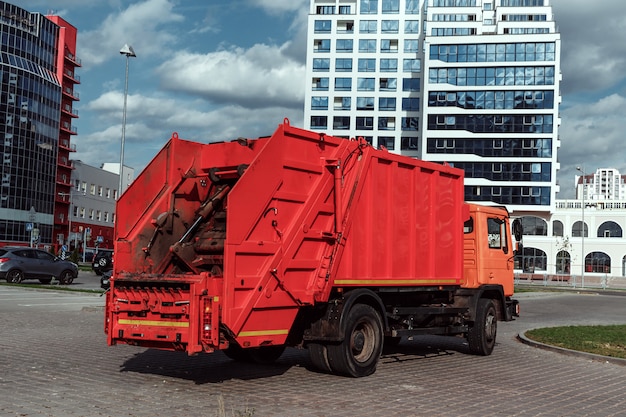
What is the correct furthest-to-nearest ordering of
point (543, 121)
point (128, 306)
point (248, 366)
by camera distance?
point (543, 121) < point (248, 366) < point (128, 306)

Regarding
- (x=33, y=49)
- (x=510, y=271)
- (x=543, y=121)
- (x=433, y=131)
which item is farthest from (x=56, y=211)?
(x=510, y=271)

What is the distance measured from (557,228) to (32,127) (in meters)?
68.1

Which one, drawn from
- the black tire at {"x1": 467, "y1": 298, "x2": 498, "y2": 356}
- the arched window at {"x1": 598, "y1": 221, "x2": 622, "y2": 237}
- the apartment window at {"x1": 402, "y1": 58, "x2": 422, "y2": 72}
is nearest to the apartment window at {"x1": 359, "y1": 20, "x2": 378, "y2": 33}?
the apartment window at {"x1": 402, "y1": 58, "x2": 422, "y2": 72}

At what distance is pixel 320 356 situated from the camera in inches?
380

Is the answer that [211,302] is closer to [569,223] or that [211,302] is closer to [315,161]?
[315,161]

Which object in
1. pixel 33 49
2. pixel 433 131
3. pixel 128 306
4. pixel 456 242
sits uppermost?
pixel 33 49

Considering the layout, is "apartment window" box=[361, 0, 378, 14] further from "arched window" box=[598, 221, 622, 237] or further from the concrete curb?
the concrete curb

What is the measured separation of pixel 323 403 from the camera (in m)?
7.97

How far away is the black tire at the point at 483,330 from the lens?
41.3ft

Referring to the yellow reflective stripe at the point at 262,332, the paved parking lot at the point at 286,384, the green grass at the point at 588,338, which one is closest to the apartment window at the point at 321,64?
the green grass at the point at 588,338

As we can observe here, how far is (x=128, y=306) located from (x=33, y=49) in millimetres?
97577

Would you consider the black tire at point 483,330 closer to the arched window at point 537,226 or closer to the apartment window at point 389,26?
the arched window at point 537,226

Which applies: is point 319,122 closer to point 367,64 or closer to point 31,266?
point 367,64

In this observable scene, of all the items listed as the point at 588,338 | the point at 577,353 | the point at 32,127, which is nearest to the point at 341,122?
the point at 32,127
